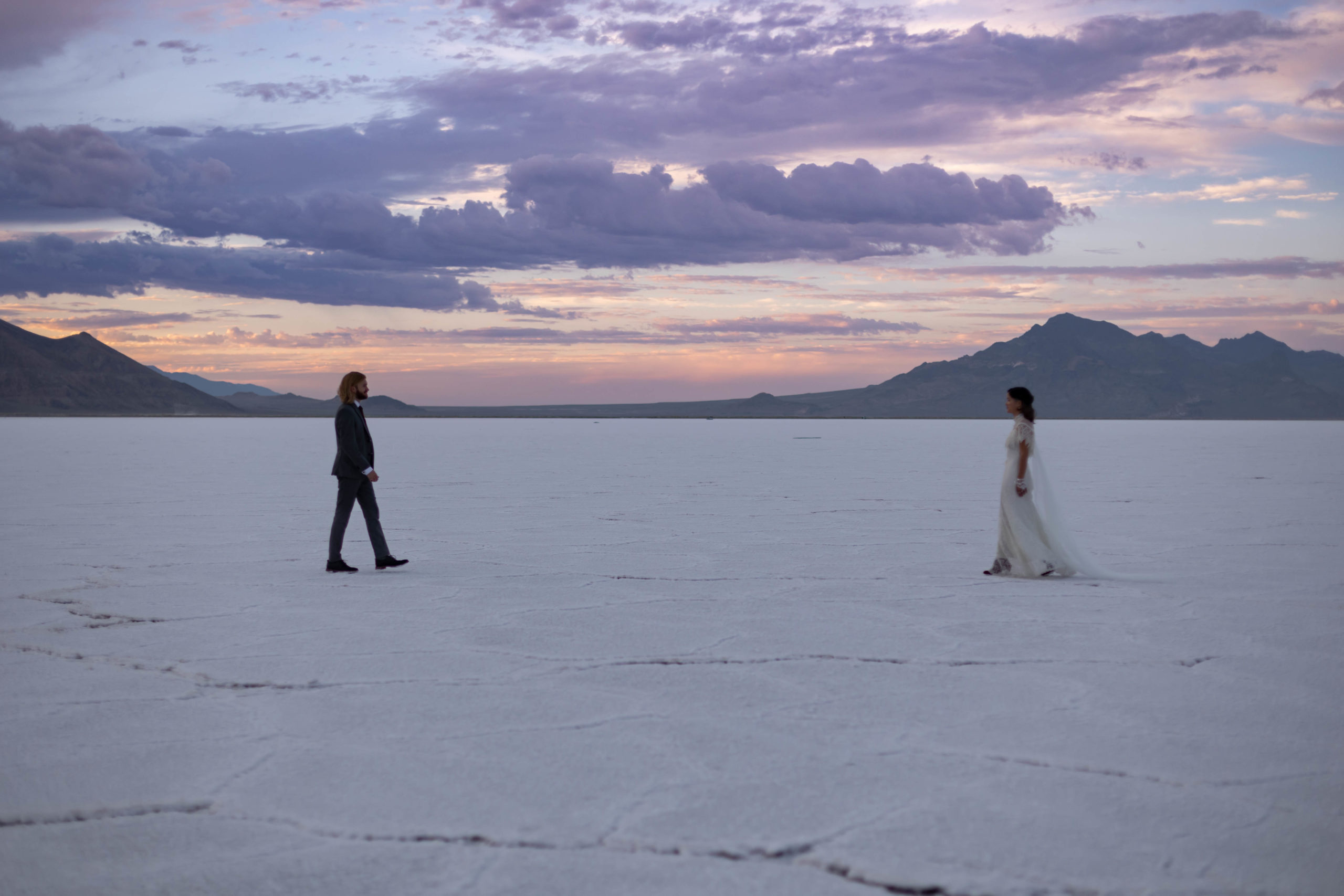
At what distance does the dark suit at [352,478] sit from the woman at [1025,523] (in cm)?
431

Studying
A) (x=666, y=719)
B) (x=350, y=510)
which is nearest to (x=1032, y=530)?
(x=666, y=719)

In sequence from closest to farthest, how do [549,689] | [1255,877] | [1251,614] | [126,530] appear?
1. [1255,877]
2. [549,689]
3. [1251,614]
4. [126,530]

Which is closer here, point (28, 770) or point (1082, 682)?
point (28, 770)

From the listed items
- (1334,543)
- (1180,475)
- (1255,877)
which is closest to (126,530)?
(1255,877)

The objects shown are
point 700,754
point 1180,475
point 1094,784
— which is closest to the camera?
point 1094,784

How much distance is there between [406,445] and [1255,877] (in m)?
36.7

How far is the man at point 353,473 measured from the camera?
23.3 ft

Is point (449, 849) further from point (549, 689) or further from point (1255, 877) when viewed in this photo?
point (1255, 877)

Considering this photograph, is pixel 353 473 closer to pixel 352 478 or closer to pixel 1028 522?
pixel 352 478

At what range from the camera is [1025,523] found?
7.04m

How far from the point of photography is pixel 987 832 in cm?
269

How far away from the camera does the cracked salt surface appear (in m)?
2.57

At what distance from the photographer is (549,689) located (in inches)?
160

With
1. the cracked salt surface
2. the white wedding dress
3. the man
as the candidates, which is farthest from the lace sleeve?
the man
